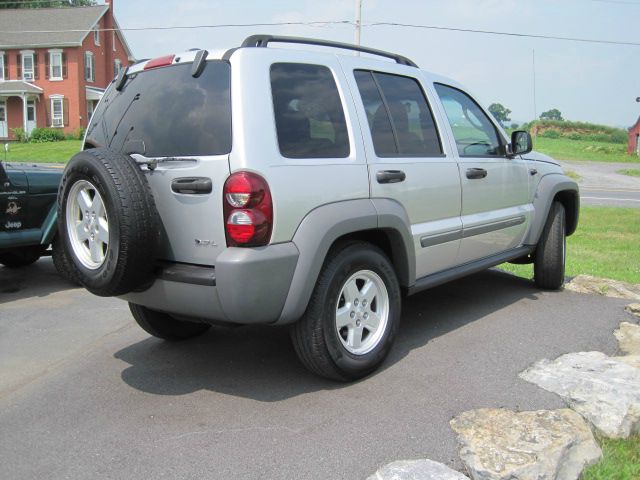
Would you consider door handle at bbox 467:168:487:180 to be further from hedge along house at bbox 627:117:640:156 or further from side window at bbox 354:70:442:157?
hedge along house at bbox 627:117:640:156

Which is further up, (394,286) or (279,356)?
(394,286)

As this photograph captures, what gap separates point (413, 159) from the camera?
4.38 meters

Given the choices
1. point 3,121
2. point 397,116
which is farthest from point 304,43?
point 3,121

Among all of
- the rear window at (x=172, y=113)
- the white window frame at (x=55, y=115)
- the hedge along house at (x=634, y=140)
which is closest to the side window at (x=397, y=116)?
the rear window at (x=172, y=113)

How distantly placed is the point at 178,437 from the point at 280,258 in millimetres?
1075

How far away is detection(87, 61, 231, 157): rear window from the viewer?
3.50 metres

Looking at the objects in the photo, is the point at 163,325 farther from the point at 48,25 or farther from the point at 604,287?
the point at 48,25

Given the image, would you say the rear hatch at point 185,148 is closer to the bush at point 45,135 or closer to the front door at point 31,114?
the bush at point 45,135

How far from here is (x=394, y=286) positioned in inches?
164

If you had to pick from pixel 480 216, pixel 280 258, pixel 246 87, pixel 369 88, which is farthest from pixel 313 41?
pixel 480 216

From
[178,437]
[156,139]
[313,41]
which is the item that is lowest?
[178,437]

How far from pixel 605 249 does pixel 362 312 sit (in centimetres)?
607

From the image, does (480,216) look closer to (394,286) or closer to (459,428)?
(394,286)

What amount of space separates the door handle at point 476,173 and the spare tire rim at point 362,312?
133 centimetres
